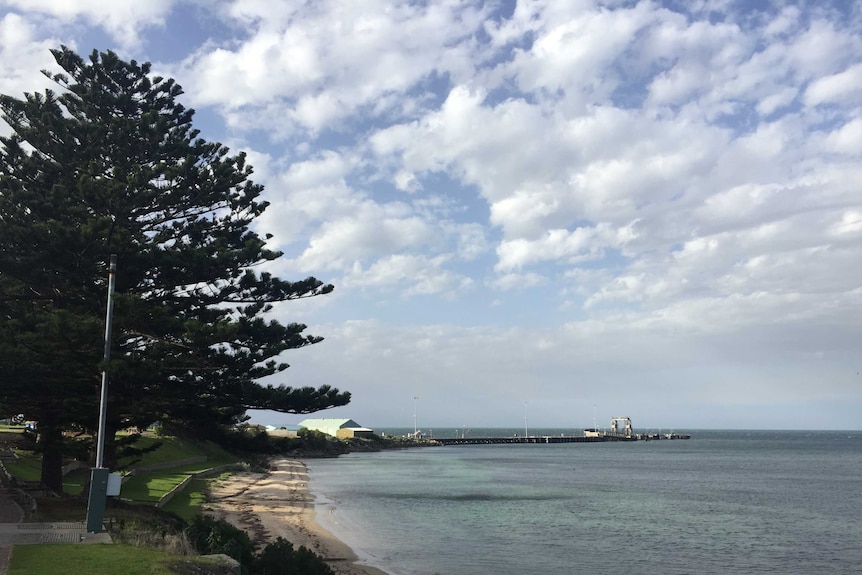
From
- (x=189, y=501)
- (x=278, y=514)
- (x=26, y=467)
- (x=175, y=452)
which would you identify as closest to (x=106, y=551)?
(x=189, y=501)

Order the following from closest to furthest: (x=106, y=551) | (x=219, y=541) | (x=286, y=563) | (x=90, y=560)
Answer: (x=90, y=560) → (x=106, y=551) → (x=286, y=563) → (x=219, y=541)

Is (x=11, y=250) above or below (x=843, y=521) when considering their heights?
above

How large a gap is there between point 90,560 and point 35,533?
4009 millimetres

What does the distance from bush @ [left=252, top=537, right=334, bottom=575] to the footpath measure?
3304 millimetres

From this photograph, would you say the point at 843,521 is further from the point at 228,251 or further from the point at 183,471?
the point at 183,471

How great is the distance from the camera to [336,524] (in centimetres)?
3109

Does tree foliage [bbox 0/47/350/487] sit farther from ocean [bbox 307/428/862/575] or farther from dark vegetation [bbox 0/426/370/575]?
ocean [bbox 307/428/862/575]

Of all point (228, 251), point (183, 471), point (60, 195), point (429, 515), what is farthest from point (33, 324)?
point (183, 471)

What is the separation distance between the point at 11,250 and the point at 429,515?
22.7m

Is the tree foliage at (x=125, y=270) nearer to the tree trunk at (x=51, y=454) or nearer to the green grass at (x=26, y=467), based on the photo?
the tree trunk at (x=51, y=454)

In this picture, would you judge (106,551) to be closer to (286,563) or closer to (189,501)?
(286,563)

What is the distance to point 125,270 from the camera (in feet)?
73.2

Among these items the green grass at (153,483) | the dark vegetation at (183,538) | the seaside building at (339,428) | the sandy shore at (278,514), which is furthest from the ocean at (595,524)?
the seaside building at (339,428)

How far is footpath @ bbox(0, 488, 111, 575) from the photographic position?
44.7 ft
